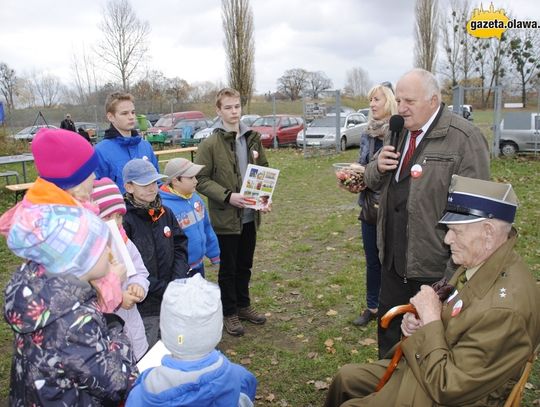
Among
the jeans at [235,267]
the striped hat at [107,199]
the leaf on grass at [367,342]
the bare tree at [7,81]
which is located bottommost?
the leaf on grass at [367,342]

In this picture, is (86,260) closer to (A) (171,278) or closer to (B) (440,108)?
(A) (171,278)

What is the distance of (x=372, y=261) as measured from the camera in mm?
4598

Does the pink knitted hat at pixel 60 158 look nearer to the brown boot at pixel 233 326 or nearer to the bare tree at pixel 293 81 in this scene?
the brown boot at pixel 233 326

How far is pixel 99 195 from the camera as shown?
115 inches

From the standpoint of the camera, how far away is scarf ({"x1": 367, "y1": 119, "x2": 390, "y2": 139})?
422 centimetres

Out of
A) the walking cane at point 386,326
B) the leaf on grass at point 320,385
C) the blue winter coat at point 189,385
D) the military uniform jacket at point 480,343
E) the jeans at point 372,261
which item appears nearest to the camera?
the blue winter coat at point 189,385

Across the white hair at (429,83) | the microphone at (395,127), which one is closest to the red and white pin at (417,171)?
the microphone at (395,127)

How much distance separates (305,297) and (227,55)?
1169 inches

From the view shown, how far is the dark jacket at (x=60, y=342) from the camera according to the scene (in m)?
1.78

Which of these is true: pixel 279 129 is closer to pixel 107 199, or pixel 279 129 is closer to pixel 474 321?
pixel 107 199

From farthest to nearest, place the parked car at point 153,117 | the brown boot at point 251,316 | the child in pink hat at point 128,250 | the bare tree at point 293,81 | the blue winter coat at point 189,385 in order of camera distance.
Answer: the bare tree at point 293,81 → the parked car at point 153,117 → the brown boot at point 251,316 → the child in pink hat at point 128,250 → the blue winter coat at point 189,385

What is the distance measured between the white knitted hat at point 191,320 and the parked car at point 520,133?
53.7 ft

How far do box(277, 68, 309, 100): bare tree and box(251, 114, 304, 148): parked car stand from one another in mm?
39068

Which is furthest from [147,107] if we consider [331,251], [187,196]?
[187,196]
